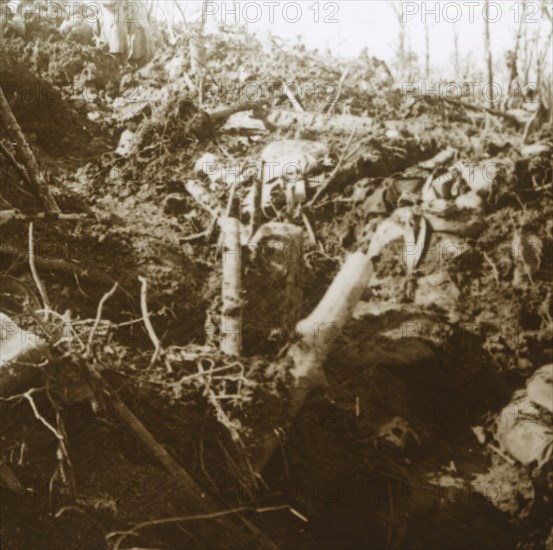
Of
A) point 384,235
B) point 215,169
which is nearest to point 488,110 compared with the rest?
point 384,235

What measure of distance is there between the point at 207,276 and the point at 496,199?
2.90 meters

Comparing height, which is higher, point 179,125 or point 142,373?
point 179,125

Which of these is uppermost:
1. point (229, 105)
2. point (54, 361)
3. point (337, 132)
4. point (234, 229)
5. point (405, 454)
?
point (229, 105)

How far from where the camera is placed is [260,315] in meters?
3.26

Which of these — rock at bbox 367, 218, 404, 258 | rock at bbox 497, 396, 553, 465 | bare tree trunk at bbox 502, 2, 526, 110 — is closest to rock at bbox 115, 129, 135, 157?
rock at bbox 367, 218, 404, 258

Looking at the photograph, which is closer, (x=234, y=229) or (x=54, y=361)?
(x=54, y=361)

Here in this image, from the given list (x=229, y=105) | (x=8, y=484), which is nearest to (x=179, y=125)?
(x=229, y=105)

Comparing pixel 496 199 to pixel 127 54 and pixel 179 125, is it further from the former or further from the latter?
pixel 127 54

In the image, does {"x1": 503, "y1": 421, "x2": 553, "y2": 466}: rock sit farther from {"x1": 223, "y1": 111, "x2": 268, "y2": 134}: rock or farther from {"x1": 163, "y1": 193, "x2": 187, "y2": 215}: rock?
{"x1": 223, "y1": 111, "x2": 268, "y2": 134}: rock

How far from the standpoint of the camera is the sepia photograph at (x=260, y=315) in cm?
247

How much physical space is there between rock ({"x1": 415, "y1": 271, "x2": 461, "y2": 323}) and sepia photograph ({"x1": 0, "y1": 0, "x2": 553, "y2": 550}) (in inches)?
0.7

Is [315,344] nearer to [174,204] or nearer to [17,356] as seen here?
[17,356]

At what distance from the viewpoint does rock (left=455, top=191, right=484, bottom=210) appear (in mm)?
4493

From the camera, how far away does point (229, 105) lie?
566 centimetres
